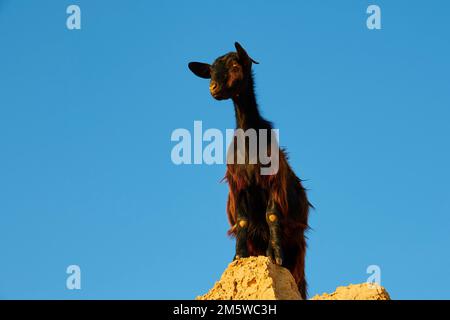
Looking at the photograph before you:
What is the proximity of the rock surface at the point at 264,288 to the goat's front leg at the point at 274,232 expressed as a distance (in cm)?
208

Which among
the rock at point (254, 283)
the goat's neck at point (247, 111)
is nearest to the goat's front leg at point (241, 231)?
the goat's neck at point (247, 111)

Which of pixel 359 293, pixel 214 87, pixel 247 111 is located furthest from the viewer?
pixel 247 111

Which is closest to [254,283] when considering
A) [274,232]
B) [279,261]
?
[279,261]

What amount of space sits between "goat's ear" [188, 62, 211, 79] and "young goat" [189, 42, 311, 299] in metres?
0.02

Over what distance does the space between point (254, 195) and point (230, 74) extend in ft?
7.76

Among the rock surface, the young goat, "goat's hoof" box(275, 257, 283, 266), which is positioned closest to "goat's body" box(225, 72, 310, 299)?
the young goat

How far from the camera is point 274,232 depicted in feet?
64.3

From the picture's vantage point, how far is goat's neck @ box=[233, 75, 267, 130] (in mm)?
20266

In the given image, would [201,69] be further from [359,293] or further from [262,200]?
[359,293]

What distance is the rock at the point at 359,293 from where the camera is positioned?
53.9 feet

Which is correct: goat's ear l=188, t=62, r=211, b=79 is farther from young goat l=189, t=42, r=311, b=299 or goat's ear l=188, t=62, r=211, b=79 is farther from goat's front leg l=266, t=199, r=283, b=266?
goat's front leg l=266, t=199, r=283, b=266

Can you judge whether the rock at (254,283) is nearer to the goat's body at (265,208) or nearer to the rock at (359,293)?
the rock at (359,293)
